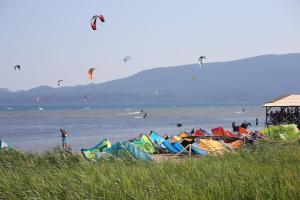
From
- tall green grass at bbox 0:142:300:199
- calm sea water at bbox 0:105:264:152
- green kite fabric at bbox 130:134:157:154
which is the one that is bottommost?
calm sea water at bbox 0:105:264:152

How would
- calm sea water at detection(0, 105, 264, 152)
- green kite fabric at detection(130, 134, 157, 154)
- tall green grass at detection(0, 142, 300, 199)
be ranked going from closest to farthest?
tall green grass at detection(0, 142, 300, 199)
green kite fabric at detection(130, 134, 157, 154)
calm sea water at detection(0, 105, 264, 152)

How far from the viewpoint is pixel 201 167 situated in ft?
49.2

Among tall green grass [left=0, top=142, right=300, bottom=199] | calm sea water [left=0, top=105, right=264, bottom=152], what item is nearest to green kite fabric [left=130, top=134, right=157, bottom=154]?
calm sea water [left=0, top=105, right=264, bottom=152]

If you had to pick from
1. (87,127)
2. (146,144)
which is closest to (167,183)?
(146,144)

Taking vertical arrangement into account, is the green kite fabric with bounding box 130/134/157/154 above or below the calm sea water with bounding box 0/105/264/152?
above

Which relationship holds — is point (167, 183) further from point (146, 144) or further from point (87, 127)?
point (87, 127)

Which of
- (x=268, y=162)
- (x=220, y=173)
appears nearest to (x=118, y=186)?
(x=220, y=173)

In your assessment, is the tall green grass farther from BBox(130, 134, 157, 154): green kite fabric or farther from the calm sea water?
BBox(130, 134, 157, 154): green kite fabric

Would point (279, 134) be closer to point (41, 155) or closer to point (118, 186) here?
point (41, 155)

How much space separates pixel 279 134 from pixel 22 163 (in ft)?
64.5

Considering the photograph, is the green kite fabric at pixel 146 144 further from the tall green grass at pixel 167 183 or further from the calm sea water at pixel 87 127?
the tall green grass at pixel 167 183

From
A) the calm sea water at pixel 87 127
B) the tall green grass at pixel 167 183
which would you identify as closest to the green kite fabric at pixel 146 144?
the calm sea water at pixel 87 127

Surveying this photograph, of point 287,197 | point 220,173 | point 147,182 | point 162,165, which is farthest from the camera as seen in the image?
point 162,165

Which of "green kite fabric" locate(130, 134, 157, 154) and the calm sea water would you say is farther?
the calm sea water
